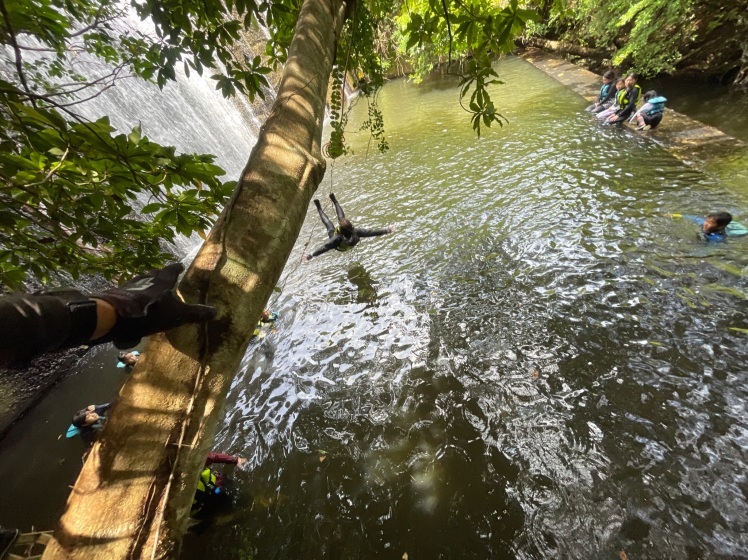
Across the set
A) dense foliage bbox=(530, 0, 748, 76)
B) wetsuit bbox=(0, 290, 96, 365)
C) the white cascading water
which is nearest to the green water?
wetsuit bbox=(0, 290, 96, 365)

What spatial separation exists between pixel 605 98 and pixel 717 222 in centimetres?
764

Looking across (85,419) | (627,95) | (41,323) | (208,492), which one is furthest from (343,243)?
(627,95)

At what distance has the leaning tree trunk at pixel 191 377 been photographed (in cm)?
99

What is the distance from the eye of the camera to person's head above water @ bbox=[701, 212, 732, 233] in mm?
5121

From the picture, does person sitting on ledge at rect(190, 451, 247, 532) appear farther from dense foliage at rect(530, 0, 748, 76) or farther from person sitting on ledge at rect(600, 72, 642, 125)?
person sitting on ledge at rect(600, 72, 642, 125)

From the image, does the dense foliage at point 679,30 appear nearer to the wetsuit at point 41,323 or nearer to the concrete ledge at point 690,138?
the concrete ledge at point 690,138

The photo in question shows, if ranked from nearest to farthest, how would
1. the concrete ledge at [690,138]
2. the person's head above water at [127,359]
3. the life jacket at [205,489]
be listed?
the life jacket at [205,489]
the person's head above water at [127,359]
the concrete ledge at [690,138]

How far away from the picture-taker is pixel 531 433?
11.8ft

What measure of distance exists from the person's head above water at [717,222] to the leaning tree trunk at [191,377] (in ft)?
21.8

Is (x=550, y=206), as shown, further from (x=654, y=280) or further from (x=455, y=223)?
(x=654, y=280)

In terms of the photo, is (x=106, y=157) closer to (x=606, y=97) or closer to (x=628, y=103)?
(x=628, y=103)

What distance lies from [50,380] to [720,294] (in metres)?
11.4

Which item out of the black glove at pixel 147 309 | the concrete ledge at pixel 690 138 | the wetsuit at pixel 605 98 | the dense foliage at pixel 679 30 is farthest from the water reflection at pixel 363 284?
the wetsuit at pixel 605 98

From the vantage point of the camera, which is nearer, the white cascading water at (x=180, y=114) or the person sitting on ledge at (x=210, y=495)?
the person sitting on ledge at (x=210, y=495)
